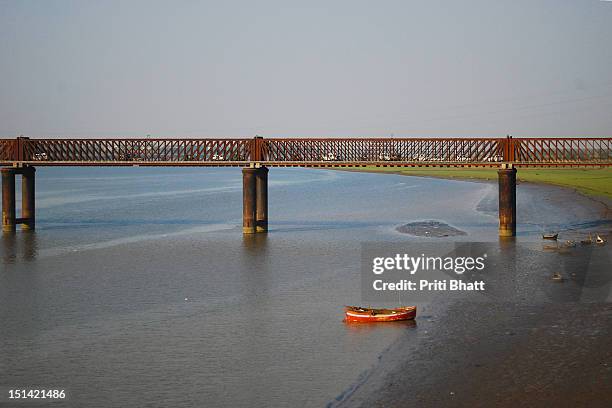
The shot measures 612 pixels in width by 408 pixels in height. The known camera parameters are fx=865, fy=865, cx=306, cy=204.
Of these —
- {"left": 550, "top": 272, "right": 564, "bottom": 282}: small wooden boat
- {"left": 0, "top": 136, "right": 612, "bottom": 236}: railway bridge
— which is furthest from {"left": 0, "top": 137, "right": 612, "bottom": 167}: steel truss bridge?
{"left": 550, "top": 272, "right": 564, "bottom": 282}: small wooden boat

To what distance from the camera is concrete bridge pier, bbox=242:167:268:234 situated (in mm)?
63853

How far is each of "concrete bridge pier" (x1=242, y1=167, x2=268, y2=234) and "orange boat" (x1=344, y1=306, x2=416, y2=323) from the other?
30230mm

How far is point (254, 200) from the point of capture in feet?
212

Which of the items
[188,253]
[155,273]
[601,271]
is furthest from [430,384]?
[188,253]

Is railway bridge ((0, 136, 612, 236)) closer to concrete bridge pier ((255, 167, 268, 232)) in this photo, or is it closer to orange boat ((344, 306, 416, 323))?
concrete bridge pier ((255, 167, 268, 232))

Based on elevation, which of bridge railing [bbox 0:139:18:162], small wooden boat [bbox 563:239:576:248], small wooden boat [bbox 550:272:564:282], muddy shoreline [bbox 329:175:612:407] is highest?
bridge railing [bbox 0:139:18:162]

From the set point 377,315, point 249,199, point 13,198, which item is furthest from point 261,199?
point 377,315

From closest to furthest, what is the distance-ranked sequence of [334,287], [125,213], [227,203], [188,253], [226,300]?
[226,300]
[334,287]
[188,253]
[125,213]
[227,203]

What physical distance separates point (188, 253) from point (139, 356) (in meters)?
26.3

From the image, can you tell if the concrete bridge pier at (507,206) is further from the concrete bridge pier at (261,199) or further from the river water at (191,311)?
the concrete bridge pier at (261,199)

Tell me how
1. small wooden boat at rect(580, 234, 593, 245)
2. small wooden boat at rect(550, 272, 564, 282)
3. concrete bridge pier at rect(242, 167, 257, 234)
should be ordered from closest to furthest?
small wooden boat at rect(550, 272, 564, 282) → small wooden boat at rect(580, 234, 593, 245) → concrete bridge pier at rect(242, 167, 257, 234)

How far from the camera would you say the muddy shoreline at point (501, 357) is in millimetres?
24250

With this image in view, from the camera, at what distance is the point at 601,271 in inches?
1734

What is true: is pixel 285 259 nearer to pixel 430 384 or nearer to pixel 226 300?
pixel 226 300
